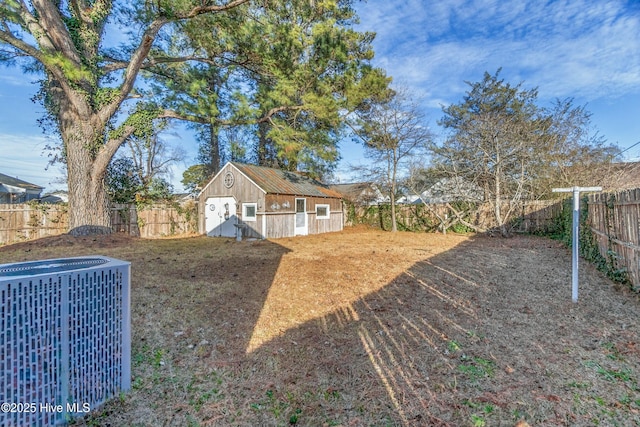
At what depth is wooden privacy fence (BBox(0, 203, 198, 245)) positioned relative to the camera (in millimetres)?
11703

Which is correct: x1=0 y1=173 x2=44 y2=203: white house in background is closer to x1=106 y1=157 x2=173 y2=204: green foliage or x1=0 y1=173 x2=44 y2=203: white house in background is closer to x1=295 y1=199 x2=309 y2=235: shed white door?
x1=106 y1=157 x2=173 y2=204: green foliage

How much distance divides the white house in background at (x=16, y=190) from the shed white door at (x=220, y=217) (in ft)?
40.0

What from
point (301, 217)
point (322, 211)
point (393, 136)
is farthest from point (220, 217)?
point (393, 136)

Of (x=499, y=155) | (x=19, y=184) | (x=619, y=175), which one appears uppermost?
(x=499, y=155)

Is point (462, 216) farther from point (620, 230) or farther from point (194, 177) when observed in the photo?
point (194, 177)

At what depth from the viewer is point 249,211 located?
45.0ft

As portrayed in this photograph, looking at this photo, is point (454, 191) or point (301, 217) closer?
point (301, 217)

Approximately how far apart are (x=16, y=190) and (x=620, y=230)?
2646 cm

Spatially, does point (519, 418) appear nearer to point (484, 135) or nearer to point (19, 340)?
point (19, 340)

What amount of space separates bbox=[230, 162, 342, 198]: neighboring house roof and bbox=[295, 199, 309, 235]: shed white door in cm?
51

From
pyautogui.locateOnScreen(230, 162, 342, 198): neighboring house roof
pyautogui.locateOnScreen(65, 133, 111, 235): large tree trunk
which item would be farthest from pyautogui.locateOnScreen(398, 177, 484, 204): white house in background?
pyautogui.locateOnScreen(65, 133, 111, 235): large tree trunk

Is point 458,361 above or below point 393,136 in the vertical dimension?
below

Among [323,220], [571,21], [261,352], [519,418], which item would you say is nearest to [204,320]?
[261,352]

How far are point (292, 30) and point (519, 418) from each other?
1292cm
